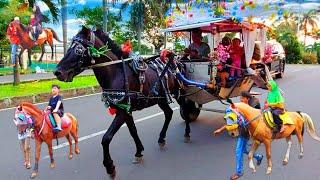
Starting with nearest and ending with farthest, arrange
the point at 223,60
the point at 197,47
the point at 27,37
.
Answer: the point at 223,60 < the point at 197,47 < the point at 27,37

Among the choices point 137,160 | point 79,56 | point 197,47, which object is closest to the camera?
point 79,56

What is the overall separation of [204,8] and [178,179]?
3.39 m

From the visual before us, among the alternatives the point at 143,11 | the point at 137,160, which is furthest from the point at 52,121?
the point at 143,11

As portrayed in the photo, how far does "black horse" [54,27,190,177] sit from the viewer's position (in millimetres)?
5402

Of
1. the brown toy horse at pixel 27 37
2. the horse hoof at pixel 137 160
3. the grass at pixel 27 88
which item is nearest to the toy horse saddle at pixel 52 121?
the horse hoof at pixel 137 160

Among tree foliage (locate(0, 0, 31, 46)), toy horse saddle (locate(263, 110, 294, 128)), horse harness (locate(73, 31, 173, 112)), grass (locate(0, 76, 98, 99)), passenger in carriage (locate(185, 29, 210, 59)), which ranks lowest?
grass (locate(0, 76, 98, 99))

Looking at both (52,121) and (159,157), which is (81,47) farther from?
(159,157)

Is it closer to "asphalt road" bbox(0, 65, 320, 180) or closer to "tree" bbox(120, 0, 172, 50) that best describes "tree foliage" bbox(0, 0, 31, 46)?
"asphalt road" bbox(0, 65, 320, 180)

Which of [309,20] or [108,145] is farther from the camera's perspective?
[309,20]

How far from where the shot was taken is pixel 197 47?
858 centimetres

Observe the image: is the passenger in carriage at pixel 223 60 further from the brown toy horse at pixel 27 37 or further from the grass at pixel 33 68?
the grass at pixel 33 68

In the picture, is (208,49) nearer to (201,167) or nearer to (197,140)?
(197,140)

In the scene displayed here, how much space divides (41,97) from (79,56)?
8.30 m

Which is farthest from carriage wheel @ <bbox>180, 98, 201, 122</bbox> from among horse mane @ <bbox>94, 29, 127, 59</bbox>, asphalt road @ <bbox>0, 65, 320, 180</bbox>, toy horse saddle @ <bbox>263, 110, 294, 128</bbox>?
toy horse saddle @ <bbox>263, 110, 294, 128</bbox>
